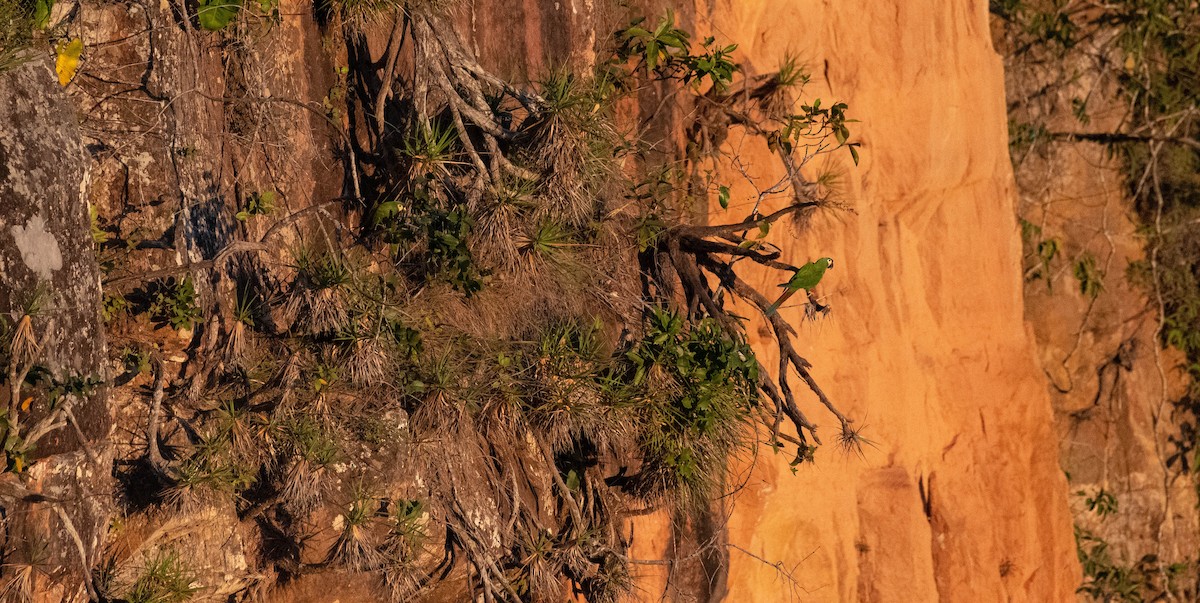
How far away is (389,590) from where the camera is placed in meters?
3.43

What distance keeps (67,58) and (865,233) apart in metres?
3.10

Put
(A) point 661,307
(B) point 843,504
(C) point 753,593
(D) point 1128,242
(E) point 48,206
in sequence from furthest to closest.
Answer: (D) point 1128,242 → (B) point 843,504 → (C) point 753,593 → (A) point 661,307 → (E) point 48,206

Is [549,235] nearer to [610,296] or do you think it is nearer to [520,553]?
[610,296]

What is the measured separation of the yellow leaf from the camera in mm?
3295

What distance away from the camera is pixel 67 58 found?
3.31m

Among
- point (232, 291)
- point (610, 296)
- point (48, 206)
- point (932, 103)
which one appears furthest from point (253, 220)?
point (932, 103)

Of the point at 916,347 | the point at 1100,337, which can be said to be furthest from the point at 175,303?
the point at 1100,337

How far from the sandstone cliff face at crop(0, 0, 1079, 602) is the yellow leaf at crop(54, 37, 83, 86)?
0.10m

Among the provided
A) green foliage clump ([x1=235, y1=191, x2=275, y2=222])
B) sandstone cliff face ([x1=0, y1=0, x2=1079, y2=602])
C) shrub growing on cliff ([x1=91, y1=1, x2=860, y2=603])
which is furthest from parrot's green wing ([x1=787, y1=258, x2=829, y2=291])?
green foliage clump ([x1=235, y1=191, x2=275, y2=222])

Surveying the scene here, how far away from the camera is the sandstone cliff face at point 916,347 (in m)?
4.46

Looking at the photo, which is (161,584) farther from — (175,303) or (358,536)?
(175,303)

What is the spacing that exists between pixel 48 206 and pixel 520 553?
176 cm

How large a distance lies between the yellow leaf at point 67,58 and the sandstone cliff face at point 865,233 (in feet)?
0.32

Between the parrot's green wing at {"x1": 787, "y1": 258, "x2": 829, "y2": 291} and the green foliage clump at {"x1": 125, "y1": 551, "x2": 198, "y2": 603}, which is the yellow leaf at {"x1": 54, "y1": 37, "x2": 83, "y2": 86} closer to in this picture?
the green foliage clump at {"x1": 125, "y1": 551, "x2": 198, "y2": 603}
